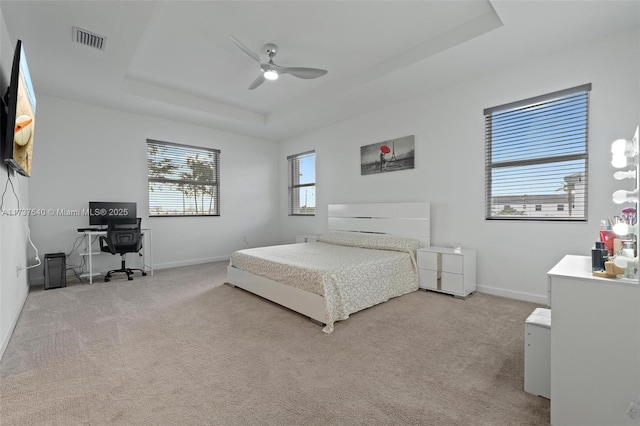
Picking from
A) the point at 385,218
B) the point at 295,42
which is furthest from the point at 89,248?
the point at 385,218

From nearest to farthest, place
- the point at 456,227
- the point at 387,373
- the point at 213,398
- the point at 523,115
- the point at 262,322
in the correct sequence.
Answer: the point at 213,398 < the point at 387,373 < the point at 262,322 < the point at 523,115 < the point at 456,227

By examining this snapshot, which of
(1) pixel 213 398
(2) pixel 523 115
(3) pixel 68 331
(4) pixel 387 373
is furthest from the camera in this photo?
(2) pixel 523 115

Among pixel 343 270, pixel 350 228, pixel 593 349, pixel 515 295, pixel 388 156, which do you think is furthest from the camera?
pixel 350 228

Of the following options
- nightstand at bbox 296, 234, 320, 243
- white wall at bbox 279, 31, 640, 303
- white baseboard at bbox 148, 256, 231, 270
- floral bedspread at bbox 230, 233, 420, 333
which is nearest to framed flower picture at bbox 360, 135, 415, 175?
white wall at bbox 279, 31, 640, 303

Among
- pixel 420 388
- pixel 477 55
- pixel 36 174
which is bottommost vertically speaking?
pixel 420 388

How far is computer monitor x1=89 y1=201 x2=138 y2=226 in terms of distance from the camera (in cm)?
432

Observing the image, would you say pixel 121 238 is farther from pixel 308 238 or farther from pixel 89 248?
pixel 308 238

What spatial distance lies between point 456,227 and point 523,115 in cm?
150

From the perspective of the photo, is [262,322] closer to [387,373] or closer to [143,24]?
[387,373]

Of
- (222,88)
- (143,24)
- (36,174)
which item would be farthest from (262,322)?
(36,174)

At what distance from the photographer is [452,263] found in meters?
3.37

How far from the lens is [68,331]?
97.7 inches

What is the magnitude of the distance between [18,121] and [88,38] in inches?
51.3

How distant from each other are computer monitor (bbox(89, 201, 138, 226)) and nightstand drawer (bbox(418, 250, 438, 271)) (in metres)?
4.31
